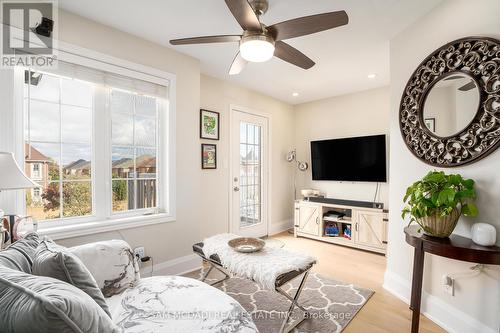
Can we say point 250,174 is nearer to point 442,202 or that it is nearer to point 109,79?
point 109,79

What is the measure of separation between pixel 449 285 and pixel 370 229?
1743mm

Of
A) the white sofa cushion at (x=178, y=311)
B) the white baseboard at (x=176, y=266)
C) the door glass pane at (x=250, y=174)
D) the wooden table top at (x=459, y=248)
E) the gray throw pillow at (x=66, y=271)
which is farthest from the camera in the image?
the door glass pane at (x=250, y=174)

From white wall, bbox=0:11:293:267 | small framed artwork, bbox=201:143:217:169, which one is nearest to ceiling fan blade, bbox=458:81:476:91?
white wall, bbox=0:11:293:267

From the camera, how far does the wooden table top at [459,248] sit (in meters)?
1.50

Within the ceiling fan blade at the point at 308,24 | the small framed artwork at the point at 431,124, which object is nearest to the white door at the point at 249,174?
the ceiling fan blade at the point at 308,24

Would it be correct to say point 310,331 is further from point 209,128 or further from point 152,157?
point 209,128

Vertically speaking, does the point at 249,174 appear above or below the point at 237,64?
below

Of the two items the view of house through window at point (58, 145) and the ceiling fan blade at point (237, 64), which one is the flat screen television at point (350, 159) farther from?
the view of house through window at point (58, 145)

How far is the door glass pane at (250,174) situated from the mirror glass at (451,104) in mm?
2589

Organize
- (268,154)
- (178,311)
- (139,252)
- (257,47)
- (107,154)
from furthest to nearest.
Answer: (268,154) < (139,252) < (107,154) < (257,47) < (178,311)

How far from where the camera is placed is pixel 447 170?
1976 millimetres

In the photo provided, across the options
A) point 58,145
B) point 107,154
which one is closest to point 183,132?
point 107,154

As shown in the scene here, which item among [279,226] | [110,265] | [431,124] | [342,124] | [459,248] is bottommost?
[279,226]

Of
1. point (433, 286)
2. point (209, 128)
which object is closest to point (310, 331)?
point (433, 286)
